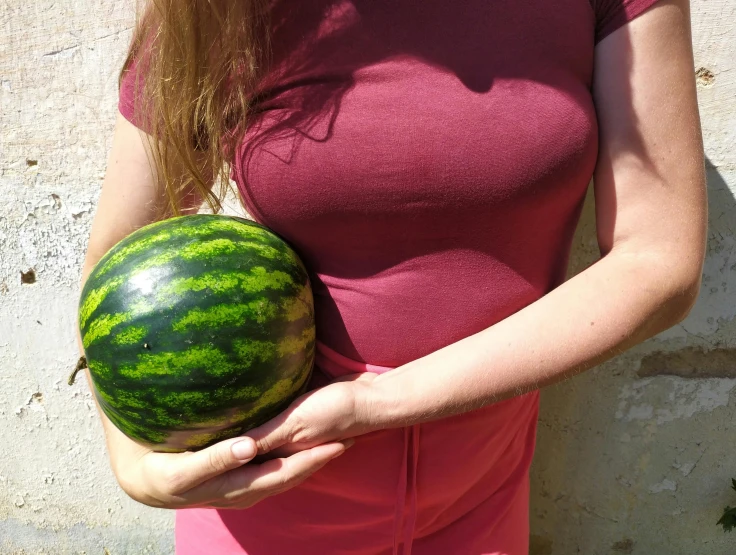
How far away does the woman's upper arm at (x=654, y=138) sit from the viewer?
1024mm

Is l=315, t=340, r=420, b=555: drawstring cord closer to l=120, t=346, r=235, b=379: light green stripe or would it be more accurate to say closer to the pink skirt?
the pink skirt

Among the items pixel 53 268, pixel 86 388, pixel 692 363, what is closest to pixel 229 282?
pixel 53 268

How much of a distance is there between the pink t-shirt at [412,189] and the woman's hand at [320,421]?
13cm

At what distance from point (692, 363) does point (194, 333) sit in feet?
5.38

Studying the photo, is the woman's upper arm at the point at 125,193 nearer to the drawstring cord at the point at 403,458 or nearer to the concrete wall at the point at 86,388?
the drawstring cord at the point at 403,458

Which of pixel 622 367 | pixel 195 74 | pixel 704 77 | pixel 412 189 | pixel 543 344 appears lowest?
pixel 622 367

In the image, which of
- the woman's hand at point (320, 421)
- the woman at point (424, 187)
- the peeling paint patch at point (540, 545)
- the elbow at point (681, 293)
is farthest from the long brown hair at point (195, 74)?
the peeling paint patch at point (540, 545)

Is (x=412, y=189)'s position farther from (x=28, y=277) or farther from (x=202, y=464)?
(x=28, y=277)

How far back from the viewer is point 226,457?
1056 mm

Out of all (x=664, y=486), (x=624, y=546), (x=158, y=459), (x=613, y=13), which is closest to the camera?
(x=613, y=13)

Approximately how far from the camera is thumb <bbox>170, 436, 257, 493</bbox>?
3.46 feet

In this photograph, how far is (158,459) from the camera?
1.15 m

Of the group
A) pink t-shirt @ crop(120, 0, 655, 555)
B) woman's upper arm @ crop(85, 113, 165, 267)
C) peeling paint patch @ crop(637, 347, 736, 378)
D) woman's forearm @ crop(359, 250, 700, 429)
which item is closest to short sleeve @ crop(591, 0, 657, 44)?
pink t-shirt @ crop(120, 0, 655, 555)

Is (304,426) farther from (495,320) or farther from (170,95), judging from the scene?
(170,95)
